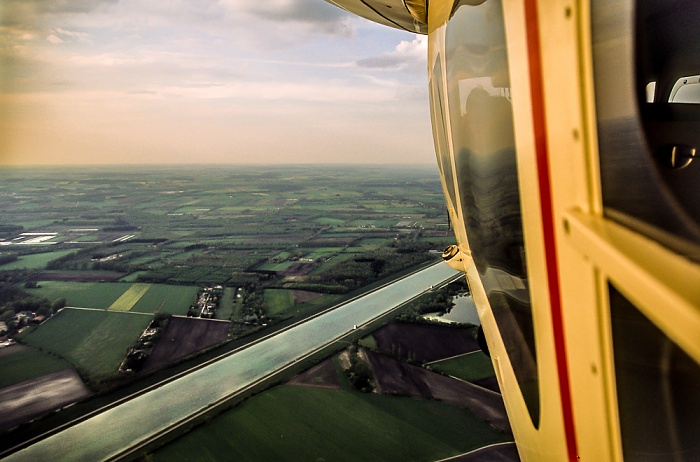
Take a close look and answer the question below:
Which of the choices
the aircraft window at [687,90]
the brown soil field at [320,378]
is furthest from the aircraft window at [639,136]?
the brown soil field at [320,378]

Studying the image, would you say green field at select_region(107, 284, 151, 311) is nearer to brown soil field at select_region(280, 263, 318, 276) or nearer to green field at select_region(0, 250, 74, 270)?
brown soil field at select_region(280, 263, 318, 276)

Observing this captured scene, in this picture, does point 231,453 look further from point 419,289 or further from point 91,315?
point 419,289

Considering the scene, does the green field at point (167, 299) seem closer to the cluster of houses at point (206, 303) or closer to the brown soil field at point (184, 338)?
the cluster of houses at point (206, 303)

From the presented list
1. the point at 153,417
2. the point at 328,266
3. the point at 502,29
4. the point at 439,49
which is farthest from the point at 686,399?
the point at 328,266

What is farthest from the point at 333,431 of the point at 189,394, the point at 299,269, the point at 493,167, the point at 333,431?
the point at 299,269

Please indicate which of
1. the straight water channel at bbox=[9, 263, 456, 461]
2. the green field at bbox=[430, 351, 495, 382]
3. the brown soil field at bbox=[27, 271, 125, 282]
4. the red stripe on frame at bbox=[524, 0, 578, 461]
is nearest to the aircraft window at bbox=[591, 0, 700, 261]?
the red stripe on frame at bbox=[524, 0, 578, 461]

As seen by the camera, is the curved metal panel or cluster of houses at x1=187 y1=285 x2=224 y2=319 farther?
cluster of houses at x1=187 y1=285 x2=224 y2=319

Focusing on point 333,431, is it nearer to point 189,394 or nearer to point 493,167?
point 189,394
